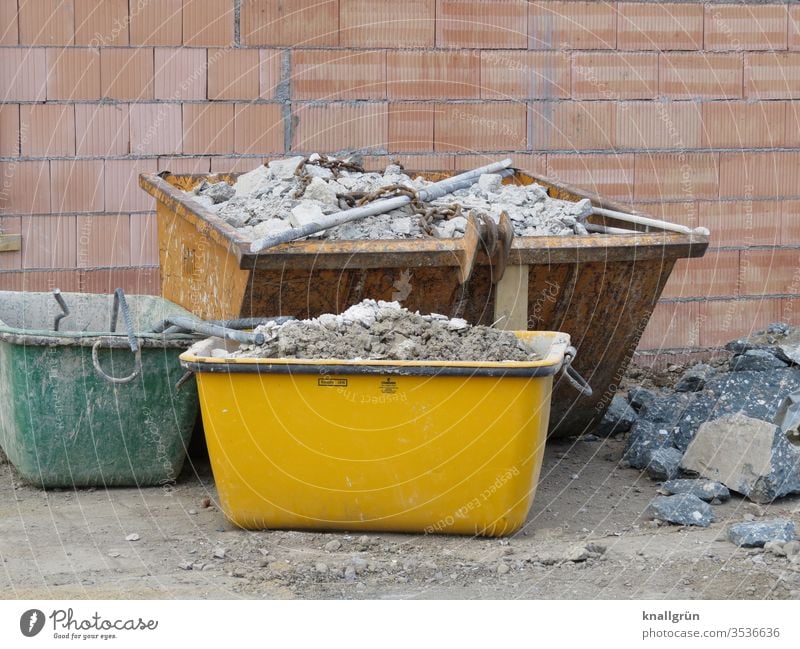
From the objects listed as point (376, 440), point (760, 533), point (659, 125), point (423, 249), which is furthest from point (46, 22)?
point (760, 533)

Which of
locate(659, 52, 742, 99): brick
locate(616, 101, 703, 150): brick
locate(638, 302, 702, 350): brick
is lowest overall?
locate(638, 302, 702, 350): brick

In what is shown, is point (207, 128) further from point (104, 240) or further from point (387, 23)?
point (387, 23)

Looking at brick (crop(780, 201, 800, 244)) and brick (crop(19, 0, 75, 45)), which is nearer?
brick (crop(19, 0, 75, 45))

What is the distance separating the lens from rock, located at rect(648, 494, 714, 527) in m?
4.63

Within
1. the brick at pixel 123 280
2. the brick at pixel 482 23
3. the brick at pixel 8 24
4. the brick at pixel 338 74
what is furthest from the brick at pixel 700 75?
the brick at pixel 8 24

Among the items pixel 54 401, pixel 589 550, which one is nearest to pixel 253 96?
pixel 54 401

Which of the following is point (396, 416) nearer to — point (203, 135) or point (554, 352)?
point (554, 352)

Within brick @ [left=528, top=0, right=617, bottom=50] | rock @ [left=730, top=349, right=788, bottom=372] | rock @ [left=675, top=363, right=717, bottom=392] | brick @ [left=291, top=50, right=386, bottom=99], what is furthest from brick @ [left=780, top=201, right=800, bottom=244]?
brick @ [left=291, top=50, right=386, bottom=99]

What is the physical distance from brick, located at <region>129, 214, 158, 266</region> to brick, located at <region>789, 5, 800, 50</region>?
145 inches

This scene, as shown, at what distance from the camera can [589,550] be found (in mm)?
4191

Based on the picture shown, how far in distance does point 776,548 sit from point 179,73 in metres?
3.70

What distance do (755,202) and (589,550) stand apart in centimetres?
360

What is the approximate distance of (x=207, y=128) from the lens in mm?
6367

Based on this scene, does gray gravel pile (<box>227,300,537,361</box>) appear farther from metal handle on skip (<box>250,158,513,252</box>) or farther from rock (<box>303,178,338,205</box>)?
rock (<box>303,178,338,205</box>)
